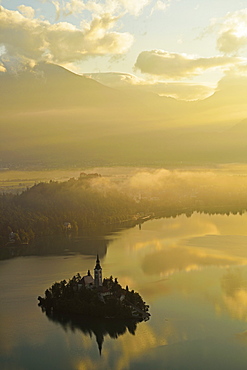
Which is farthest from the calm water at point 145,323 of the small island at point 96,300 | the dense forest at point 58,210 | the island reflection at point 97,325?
the dense forest at point 58,210

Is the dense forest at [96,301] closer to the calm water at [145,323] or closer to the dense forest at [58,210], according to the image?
the calm water at [145,323]

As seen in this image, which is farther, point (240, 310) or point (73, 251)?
point (73, 251)

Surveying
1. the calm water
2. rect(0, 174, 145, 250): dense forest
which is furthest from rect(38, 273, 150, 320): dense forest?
rect(0, 174, 145, 250): dense forest

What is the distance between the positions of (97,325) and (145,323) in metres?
1.62

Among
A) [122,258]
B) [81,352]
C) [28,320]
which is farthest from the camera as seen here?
[122,258]

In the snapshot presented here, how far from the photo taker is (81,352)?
634 inches

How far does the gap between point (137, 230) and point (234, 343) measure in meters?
25.3

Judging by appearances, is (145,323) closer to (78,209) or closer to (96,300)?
(96,300)

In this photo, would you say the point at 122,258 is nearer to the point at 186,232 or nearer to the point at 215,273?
the point at 215,273

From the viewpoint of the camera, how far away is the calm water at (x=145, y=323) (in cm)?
1545

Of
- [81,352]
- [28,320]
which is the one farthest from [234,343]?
[28,320]

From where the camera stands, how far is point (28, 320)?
1841 cm

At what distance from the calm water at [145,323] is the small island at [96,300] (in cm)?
47

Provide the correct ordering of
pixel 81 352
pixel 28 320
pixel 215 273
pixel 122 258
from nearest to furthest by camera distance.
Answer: pixel 81 352
pixel 28 320
pixel 215 273
pixel 122 258
